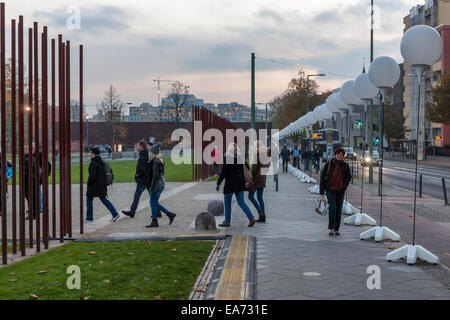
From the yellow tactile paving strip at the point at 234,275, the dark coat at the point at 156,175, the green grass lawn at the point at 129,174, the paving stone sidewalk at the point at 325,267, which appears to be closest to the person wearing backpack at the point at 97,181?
the dark coat at the point at 156,175

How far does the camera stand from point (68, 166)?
409 inches

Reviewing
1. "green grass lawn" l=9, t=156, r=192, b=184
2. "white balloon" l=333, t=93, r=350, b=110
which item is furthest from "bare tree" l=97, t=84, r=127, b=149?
"white balloon" l=333, t=93, r=350, b=110

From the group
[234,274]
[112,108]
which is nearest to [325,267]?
[234,274]

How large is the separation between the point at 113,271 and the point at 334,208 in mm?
4633

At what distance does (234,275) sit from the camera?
6766mm

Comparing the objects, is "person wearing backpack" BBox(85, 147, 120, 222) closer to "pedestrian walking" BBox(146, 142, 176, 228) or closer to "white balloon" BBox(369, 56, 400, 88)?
"pedestrian walking" BBox(146, 142, 176, 228)

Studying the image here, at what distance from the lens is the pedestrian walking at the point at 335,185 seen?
10273 mm

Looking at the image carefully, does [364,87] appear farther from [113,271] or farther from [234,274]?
[113,271]

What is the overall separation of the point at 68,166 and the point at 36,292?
14.3ft

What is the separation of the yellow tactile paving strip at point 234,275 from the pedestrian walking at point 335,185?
2060mm

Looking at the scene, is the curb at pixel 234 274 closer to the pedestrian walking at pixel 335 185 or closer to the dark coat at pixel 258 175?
the pedestrian walking at pixel 335 185

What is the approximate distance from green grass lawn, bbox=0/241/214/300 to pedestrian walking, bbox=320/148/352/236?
2356mm

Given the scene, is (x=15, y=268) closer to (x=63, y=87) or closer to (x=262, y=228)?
(x=63, y=87)
